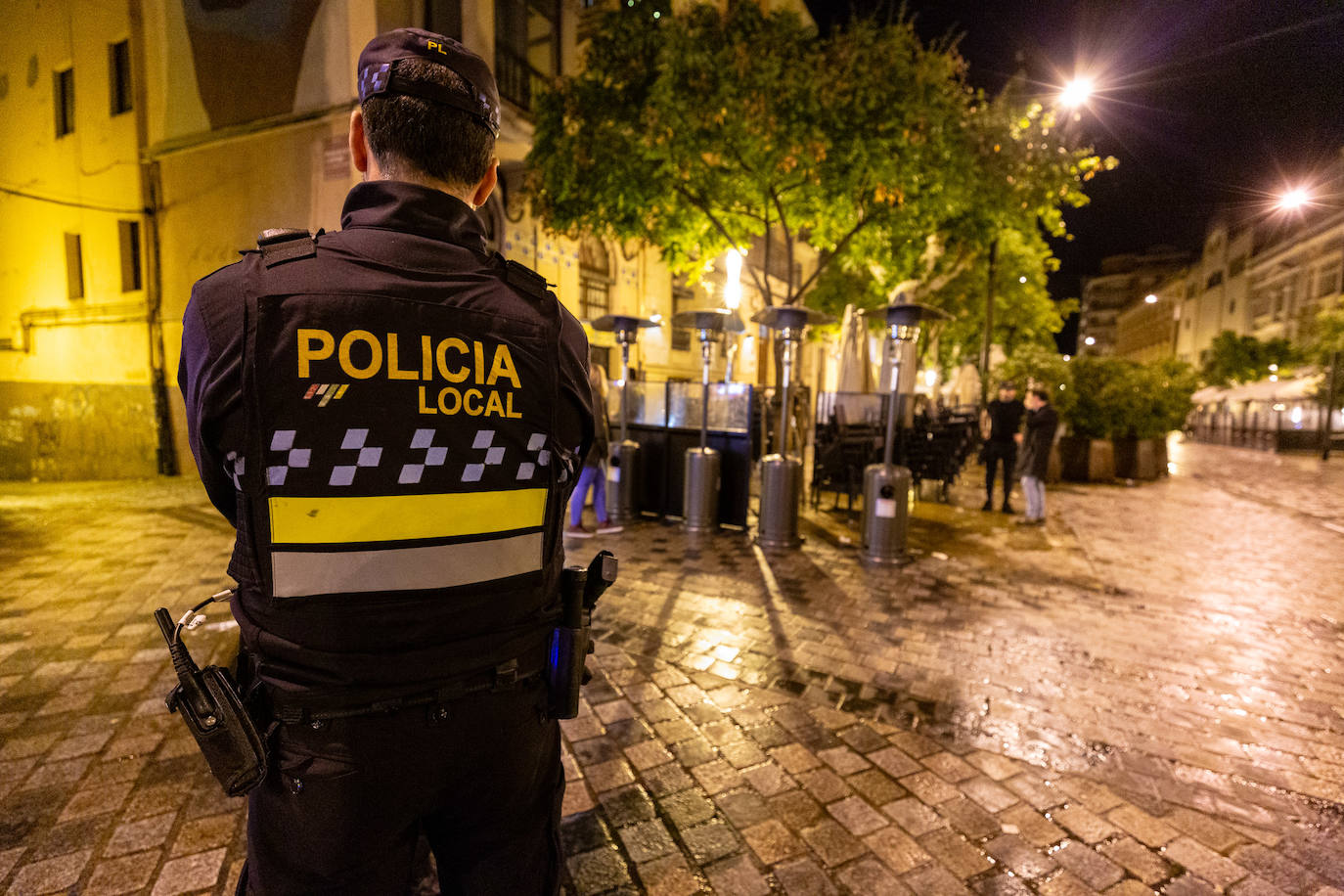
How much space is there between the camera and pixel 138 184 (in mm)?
11562

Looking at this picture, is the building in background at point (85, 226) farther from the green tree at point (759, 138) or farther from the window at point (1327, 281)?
the window at point (1327, 281)

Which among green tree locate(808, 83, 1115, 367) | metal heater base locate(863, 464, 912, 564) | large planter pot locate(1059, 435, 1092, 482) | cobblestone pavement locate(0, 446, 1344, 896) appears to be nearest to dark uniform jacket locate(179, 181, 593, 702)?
cobblestone pavement locate(0, 446, 1344, 896)

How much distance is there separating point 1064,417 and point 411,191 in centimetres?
1431

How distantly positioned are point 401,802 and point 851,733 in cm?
264

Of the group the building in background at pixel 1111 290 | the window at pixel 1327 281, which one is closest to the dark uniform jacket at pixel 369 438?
the window at pixel 1327 281

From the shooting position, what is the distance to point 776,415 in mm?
11031

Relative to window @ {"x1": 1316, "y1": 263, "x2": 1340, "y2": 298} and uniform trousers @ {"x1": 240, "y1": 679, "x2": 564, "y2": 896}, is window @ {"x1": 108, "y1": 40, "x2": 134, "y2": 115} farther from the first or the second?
window @ {"x1": 1316, "y1": 263, "x2": 1340, "y2": 298}

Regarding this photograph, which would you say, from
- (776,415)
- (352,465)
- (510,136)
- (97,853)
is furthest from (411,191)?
(510,136)

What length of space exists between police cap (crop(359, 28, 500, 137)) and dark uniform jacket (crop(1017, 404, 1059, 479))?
8.76 meters

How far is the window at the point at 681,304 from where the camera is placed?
1841 centimetres

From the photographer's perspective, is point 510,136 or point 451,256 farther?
point 510,136

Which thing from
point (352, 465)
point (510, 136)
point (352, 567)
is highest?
point (510, 136)

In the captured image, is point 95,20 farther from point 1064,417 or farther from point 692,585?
point 1064,417

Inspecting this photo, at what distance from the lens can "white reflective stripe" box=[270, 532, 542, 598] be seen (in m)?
1.08
